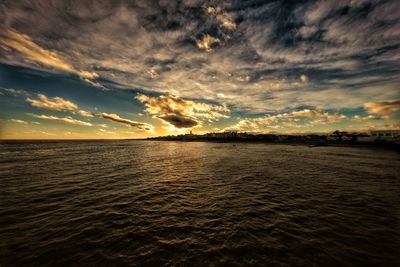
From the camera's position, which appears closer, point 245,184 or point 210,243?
point 210,243

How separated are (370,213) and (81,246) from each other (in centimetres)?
1594

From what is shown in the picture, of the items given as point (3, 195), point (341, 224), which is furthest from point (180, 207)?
point (3, 195)

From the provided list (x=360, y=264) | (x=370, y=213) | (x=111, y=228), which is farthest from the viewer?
(x=370, y=213)

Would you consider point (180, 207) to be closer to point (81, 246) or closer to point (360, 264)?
point (81, 246)

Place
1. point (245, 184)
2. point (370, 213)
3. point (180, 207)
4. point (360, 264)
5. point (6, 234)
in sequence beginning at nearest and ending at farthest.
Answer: point (360, 264), point (6, 234), point (370, 213), point (180, 207), point (245, 184)

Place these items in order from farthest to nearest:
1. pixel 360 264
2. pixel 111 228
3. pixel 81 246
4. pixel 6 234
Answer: pixel 111 228, pixel 6 234, pixel 81 246, pixel 360 264

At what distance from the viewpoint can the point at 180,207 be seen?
35.7ft

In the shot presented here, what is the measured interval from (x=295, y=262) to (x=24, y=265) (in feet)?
33.1

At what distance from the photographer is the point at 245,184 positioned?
53.3 ft

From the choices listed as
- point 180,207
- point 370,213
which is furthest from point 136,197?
point 370,213

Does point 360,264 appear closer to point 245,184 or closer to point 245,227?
point 245,227

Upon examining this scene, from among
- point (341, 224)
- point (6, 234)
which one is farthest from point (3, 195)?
point (341, 224)

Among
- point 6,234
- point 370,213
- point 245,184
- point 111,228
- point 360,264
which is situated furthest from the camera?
point 245,184

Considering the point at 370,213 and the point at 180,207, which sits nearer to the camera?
the point at 370,213
